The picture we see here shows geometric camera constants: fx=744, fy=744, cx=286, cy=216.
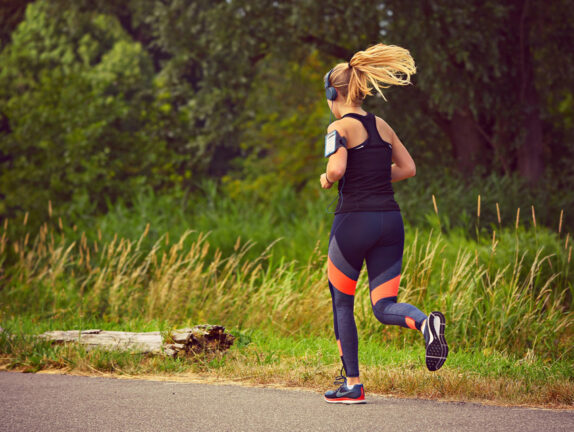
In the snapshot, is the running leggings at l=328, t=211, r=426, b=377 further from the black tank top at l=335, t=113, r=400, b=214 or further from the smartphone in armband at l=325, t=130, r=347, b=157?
the smartphone in armband at l=325, t=130, r=347, b=157

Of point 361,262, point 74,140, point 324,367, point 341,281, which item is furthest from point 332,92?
point 74,140

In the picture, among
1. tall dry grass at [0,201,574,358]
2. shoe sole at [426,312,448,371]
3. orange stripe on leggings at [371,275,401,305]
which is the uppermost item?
orange stripe on leggings at [371,275,401,305]

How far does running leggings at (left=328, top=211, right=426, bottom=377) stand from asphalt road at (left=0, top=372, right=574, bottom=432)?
42cm

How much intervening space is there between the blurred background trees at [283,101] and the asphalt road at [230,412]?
8.20m

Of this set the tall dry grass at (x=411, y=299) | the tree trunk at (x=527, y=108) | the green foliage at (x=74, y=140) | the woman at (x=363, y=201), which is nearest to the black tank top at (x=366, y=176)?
the woman at (x=363, y=201)

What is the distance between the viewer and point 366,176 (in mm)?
4703

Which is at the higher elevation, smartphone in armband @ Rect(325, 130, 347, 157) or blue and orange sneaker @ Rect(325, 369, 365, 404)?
smartphone in armband @ Rect(325, 130, 347, 157)

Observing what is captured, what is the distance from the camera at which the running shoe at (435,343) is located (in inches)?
169

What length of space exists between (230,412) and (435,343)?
1486 millimetres

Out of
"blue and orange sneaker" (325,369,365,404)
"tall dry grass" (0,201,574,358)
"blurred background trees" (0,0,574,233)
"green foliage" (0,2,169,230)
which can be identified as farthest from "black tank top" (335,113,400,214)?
"green foliage" (0,2,169,230)

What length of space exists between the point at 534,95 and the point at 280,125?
7.48 metres

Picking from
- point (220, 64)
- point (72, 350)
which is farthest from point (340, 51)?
point (72, 350)

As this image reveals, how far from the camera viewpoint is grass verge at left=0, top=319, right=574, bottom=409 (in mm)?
5293

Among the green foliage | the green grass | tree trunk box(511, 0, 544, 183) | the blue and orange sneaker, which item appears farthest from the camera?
the green foliage
